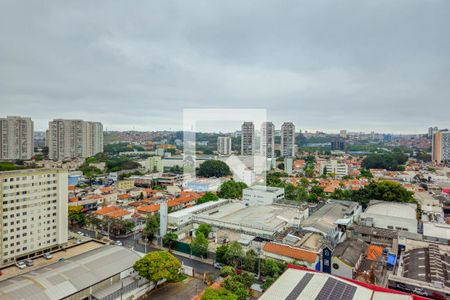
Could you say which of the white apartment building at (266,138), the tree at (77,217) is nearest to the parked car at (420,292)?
the tree at (77,217)

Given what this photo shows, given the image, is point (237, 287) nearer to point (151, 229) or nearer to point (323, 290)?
point (323, 290)

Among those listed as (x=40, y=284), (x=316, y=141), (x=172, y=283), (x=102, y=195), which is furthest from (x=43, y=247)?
(x=316, y=141)

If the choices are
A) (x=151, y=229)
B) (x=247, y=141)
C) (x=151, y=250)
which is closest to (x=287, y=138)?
(x=247, y=141)

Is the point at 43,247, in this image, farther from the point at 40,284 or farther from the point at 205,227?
the point at 205,227

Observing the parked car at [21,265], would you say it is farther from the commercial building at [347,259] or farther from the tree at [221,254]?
the commercial building at [347,259]

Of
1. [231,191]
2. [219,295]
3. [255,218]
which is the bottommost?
[219,295]

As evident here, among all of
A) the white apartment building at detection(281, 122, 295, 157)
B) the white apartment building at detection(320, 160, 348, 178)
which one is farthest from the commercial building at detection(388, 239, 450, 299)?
the white apartment building at detection(281, 122, 295, 157)
